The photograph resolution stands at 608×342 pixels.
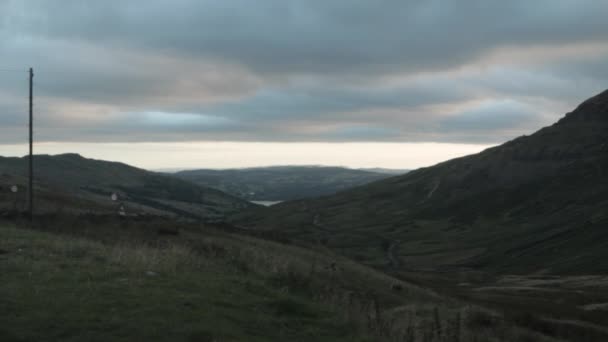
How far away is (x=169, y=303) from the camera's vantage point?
14109mm

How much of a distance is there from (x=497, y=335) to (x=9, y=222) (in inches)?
1029

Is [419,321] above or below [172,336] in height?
below

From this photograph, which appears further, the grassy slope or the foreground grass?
the grassy slope

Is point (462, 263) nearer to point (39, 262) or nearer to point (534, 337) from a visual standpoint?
point (534, 337)

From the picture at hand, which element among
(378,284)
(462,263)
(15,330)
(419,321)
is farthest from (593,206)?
(15,330)

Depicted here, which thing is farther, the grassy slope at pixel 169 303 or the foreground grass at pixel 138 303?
the grassy slope at pixel 169 303

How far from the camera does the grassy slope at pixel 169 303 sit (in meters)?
12.0

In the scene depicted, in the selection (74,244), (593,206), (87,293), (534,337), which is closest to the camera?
(87,293)

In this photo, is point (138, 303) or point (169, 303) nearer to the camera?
point (138, 303)

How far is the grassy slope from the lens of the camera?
11961mm

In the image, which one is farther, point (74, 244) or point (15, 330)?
point (74, 244)

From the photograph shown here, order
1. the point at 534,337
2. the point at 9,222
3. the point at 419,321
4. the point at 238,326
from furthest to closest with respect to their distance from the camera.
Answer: the point at 9,222
the point at 534,337
the point at 419,321
the point at 238,326

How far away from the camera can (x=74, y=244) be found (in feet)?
72.8

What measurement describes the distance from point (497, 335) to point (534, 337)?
9.87 feet
